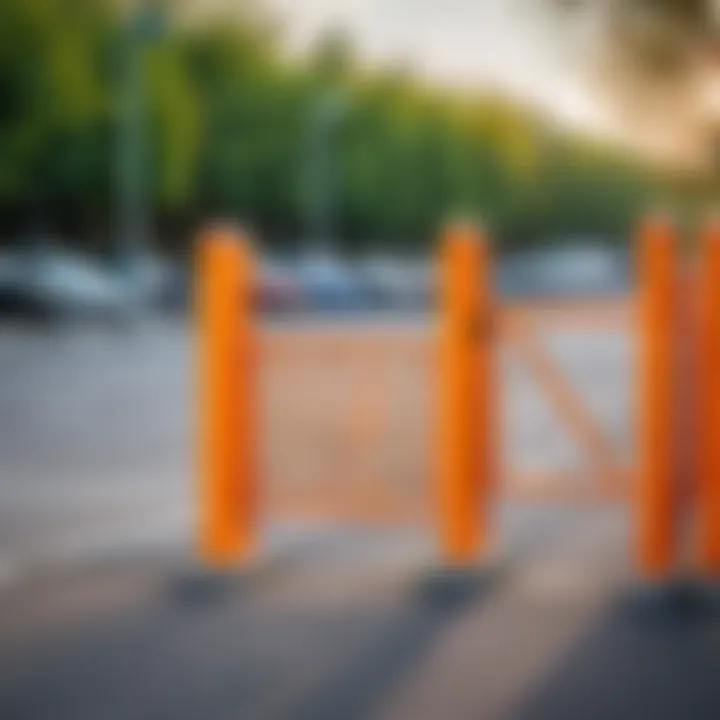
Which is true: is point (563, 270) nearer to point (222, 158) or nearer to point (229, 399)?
point (222, 158)

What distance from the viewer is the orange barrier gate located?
25.6ft

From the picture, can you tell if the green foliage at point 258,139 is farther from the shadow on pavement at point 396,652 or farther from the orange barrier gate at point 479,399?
the shadow on pavement at point 396,652

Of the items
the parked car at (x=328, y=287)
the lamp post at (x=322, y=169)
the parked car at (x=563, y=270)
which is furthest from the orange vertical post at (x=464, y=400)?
the lamp post at (x=322, y=169)

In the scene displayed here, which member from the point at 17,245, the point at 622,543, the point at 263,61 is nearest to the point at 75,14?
the point at 17,245

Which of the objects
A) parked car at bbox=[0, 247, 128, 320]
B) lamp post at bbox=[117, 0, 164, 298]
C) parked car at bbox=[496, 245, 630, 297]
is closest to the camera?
parked car at bbox=[0, 247, 128, 320]

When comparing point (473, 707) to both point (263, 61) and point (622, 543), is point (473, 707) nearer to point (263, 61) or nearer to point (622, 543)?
point (622, 543)

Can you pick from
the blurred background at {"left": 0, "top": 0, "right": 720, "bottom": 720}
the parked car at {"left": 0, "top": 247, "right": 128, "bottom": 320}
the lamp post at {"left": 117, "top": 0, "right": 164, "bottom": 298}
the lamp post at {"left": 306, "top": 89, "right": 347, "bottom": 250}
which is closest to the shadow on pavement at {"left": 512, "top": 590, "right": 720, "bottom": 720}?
the blurred background at {"left": 0, "top": 0, "right": 720, "bottom": 720}

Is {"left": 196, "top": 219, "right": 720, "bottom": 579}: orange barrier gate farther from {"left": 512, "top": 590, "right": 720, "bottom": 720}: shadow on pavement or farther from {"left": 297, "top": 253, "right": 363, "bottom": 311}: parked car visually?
{"left": 297, "top": 253, "right": 363, "bottom": 311}: parked car

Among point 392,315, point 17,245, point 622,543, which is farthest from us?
point 17,245

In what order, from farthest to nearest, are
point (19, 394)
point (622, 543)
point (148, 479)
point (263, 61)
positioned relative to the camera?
point (263, 61)
point (19, 394)
point (148, 479)
point (622, 543)

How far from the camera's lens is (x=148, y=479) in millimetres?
11875

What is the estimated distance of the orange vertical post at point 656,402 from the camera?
25.2 ft

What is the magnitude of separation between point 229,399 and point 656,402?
6.01 feet

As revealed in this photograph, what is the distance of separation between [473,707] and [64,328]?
29.2 m
